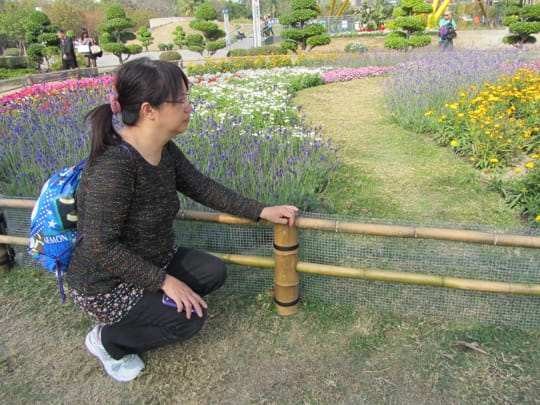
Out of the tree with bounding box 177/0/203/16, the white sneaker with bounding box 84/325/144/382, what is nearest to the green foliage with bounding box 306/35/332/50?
the white sneaker with bounding box 84/325/144/382

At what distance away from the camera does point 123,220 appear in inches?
67.4

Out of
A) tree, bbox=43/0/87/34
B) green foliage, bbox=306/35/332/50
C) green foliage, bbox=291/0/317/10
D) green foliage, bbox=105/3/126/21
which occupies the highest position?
tree, bbox=43/0/87/34

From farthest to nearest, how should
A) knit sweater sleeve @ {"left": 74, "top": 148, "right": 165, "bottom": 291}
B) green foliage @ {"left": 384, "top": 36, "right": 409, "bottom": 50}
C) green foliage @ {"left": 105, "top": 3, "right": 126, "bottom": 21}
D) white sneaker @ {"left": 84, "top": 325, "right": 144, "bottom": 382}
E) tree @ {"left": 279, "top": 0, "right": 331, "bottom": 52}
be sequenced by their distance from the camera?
green foliage @ {"left": 105, "top": 3, "right": 126, "bottom": 21} → tree @ {"left": 279, "top": 0, "right": 331, "bottom": 52} → green foliage @ {"left": 384, "top": 36, "right": 409, "bottom": 50} → white sneaker @ {"left": 84, "top": 325, "right": 144, "bottom": 382} → knit sweater sleeve @ {"left": 74, "top": 148, "right": 165, "bottom": 291}

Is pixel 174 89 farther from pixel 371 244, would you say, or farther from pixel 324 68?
pixel 324 68

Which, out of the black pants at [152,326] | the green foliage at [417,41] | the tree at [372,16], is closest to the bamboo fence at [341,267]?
the black pants at [152,326]

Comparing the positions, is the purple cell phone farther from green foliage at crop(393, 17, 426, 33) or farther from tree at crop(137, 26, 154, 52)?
tree at crop(137, 26, 154, 52)

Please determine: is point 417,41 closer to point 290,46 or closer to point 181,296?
point 290,46

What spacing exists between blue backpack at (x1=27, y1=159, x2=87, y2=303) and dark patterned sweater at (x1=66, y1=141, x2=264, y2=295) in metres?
0.06

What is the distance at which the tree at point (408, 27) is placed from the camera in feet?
52.3

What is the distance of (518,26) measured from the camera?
18297 mm

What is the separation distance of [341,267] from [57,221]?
4.66ft

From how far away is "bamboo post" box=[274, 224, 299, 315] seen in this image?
231 cm

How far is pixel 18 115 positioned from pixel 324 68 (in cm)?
857

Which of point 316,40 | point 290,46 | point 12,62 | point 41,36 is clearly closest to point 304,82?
point 290,46
